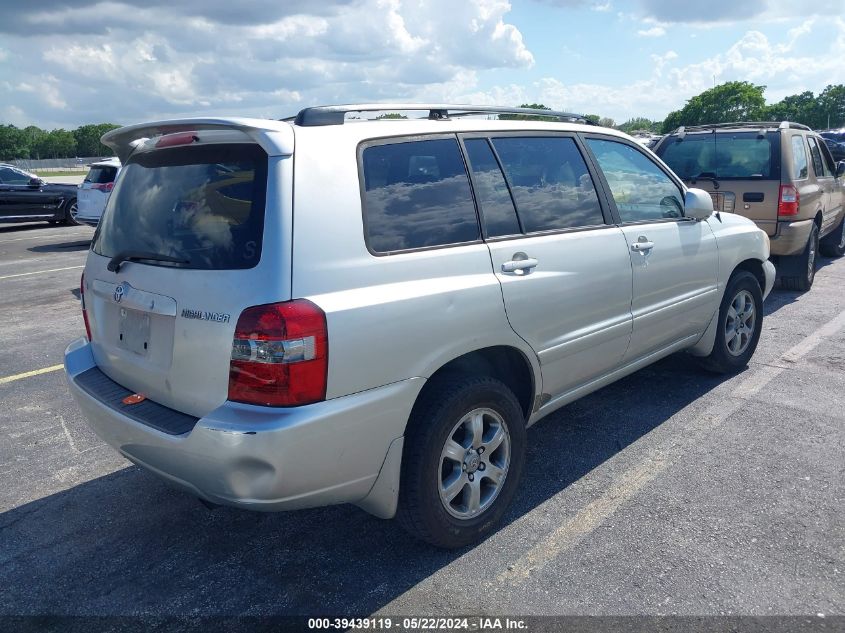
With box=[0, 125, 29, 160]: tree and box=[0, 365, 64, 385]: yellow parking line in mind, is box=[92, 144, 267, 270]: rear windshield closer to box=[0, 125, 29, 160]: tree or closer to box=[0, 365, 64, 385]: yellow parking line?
box=[0, 365, 64, 385]: yellow parking line

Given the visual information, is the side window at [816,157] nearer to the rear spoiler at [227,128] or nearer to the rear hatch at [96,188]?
the rear spoiler at [227,128]

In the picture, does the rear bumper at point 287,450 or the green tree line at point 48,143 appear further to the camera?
the green tree line at point 48,143

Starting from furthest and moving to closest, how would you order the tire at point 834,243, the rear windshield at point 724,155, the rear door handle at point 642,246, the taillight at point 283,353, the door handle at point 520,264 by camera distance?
the tire at point 834,243 < the rear windshield at point 724,155 < the rear door handle at point 642,246 < the door handle at point 520,264 < the taillight at point 283,353

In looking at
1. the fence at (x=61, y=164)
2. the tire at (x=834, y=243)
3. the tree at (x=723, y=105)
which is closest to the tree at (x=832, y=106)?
the tree at (x=723, y=105)

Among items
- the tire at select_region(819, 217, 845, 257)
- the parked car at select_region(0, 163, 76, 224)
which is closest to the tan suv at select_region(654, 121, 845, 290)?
the tire at select_region(819, 217, 845, 257)

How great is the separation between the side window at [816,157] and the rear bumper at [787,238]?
1.22 m

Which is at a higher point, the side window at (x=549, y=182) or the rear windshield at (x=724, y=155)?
the rear windshield at (x=724, y=155)

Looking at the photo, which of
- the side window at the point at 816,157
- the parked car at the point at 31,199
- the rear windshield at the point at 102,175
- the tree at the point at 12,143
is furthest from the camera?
the tree at the point at 12,143

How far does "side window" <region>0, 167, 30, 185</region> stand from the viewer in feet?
54.2

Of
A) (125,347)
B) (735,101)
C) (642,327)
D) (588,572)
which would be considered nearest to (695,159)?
(642,327)

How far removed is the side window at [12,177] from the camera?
16.5 meters

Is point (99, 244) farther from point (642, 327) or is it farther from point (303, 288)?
point (642, 327)

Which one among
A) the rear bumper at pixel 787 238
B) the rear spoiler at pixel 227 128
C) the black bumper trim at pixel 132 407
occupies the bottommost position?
the black bumper trim at pixel 132 407

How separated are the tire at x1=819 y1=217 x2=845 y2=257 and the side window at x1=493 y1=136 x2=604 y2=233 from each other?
8.01m
